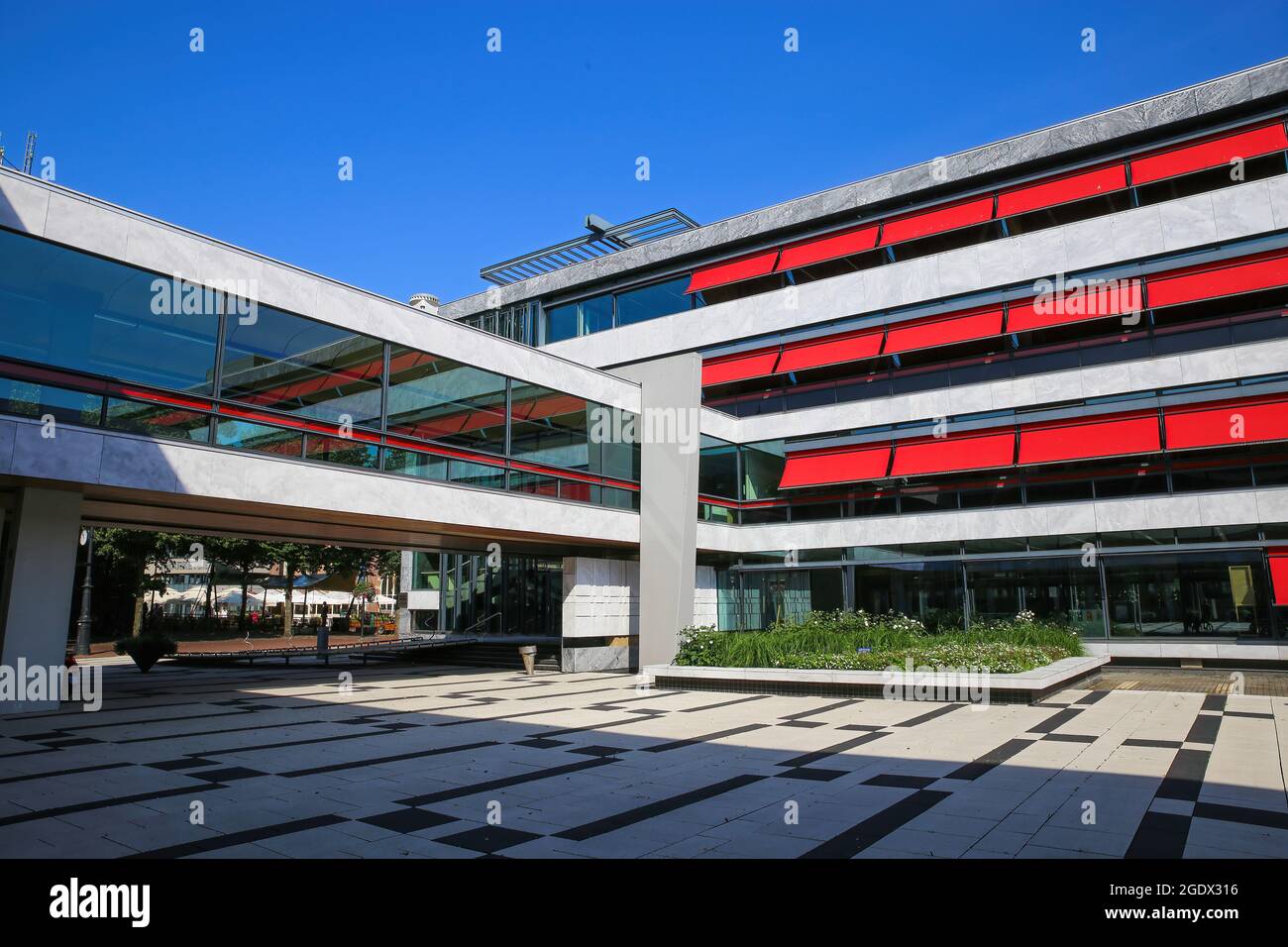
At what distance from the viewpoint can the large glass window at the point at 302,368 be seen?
15008 millimetres

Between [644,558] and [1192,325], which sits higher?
[1192,325]

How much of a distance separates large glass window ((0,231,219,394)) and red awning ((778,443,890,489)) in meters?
19.3

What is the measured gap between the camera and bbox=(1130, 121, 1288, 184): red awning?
21562 millimetres

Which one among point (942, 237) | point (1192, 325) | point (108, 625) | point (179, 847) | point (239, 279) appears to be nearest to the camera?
point (179, 847)

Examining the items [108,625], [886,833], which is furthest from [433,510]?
[108,625]

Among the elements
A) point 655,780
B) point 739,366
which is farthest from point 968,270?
point 655,780

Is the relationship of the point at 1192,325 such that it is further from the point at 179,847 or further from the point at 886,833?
the point at 179,847

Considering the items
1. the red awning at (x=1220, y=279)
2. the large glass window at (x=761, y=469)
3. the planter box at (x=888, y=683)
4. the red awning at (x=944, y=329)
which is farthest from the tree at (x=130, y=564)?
the red awning at (x=1220, y=279)

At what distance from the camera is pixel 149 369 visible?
45.7 feet

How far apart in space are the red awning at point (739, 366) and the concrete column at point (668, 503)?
664cm

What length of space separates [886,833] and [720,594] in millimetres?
22464

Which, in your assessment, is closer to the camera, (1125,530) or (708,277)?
(1125,530)

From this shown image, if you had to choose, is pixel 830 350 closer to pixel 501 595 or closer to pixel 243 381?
pixel 501 595

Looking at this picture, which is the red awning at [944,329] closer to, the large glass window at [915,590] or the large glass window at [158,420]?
the large glass window at [915,590]
